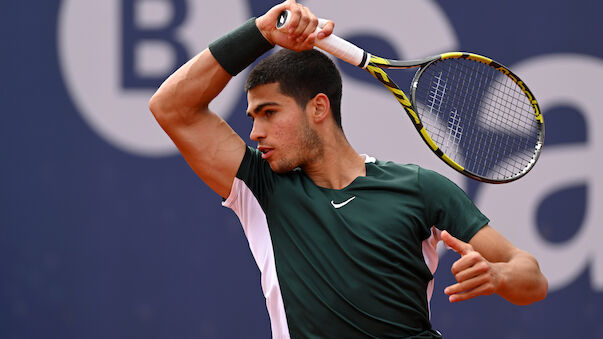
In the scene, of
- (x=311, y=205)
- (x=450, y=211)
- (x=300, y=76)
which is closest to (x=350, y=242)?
(x=311, y=205)

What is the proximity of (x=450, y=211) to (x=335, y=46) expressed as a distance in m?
0.60

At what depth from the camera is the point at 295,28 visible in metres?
2.09

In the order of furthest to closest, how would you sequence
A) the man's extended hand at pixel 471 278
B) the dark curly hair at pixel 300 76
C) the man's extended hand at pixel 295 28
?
the dark curly hair at pixel 300 76, the man's extended hand at pixel 295 28, the man's extended hand at pixel 471 278

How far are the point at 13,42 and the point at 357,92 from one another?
1857 mm

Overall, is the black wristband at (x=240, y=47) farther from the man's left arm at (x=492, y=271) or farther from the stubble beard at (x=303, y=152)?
the man's left arm at (x=492, y=271)

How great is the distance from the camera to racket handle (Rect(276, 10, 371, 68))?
213 centimetres

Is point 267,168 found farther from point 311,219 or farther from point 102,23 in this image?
point 102,23

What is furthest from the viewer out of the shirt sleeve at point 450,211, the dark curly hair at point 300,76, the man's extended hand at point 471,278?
the dark curly hair at point 300,76

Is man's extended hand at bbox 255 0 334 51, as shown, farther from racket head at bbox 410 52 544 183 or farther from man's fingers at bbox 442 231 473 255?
man's fingers at bbox 442 231 473 255

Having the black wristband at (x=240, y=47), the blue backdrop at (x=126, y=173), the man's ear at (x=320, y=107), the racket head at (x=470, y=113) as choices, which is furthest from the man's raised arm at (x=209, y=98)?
the blue backdrop at (x=126, y=173)

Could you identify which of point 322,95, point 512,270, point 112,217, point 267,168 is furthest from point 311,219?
point 112,217

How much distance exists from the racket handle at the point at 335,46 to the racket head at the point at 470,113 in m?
0.23

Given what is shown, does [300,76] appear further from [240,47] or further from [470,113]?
[470,113]

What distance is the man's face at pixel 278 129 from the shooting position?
7.45ft
